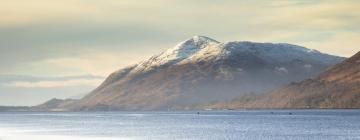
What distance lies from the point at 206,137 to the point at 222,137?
5396mm

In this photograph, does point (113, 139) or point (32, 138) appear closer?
point (113, 139)

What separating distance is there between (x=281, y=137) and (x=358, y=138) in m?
21.0

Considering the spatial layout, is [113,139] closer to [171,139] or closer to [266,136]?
[171,139]

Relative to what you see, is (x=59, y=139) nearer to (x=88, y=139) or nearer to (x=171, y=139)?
(x=88, y=139)

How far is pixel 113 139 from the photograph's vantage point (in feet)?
563

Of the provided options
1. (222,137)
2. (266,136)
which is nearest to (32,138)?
(222,137)

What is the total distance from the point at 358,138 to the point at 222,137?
35.6 metres

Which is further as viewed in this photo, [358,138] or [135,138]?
[135,138]

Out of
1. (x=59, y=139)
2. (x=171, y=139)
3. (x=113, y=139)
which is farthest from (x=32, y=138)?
(x=171, y=139)

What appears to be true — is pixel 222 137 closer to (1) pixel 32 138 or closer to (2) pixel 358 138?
(2) pixel 358 138

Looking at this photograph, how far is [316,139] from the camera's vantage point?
168625 millimetres

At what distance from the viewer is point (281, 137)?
177125mm

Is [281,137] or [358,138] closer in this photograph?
[358,138]

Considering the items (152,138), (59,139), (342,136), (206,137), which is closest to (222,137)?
(206,137)
